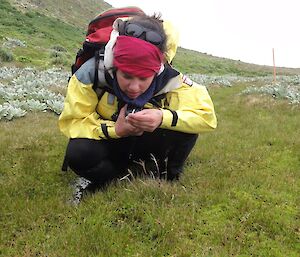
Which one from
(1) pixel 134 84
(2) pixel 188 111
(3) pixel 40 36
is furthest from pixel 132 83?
(3) pixel 40 36

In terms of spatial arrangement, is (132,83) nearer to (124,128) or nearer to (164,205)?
(124,128)

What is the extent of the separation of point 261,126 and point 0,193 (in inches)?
244

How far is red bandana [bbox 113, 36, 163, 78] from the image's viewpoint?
4043mm

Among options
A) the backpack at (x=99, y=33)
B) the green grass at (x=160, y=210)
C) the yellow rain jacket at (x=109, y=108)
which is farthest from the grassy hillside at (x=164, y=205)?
the backpack at (x=99, y=33)

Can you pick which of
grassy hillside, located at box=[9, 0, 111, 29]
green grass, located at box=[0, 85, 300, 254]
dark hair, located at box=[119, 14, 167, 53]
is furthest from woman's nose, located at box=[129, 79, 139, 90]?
grassy hillside, located at box=[9, 0, 111, 29]

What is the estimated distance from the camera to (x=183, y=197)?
191 inches

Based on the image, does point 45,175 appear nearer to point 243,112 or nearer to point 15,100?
point 15,100

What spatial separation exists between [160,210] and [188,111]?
1134 mm

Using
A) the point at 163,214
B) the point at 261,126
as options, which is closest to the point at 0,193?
the point at 163,214

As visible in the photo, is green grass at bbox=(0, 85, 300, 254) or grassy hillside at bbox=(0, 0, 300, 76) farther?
grassy hillside at bbox=(0, 0, 300, 76)

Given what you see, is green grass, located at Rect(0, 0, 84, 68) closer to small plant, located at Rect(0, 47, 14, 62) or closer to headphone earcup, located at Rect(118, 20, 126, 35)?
small plant, located at Rect(0, 47, 14, 62)

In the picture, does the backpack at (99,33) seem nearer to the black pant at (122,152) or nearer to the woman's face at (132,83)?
the woman's face at (132,83)

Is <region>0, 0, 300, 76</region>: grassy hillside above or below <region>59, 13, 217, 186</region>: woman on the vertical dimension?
below

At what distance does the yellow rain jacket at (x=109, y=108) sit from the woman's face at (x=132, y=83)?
0.38m
